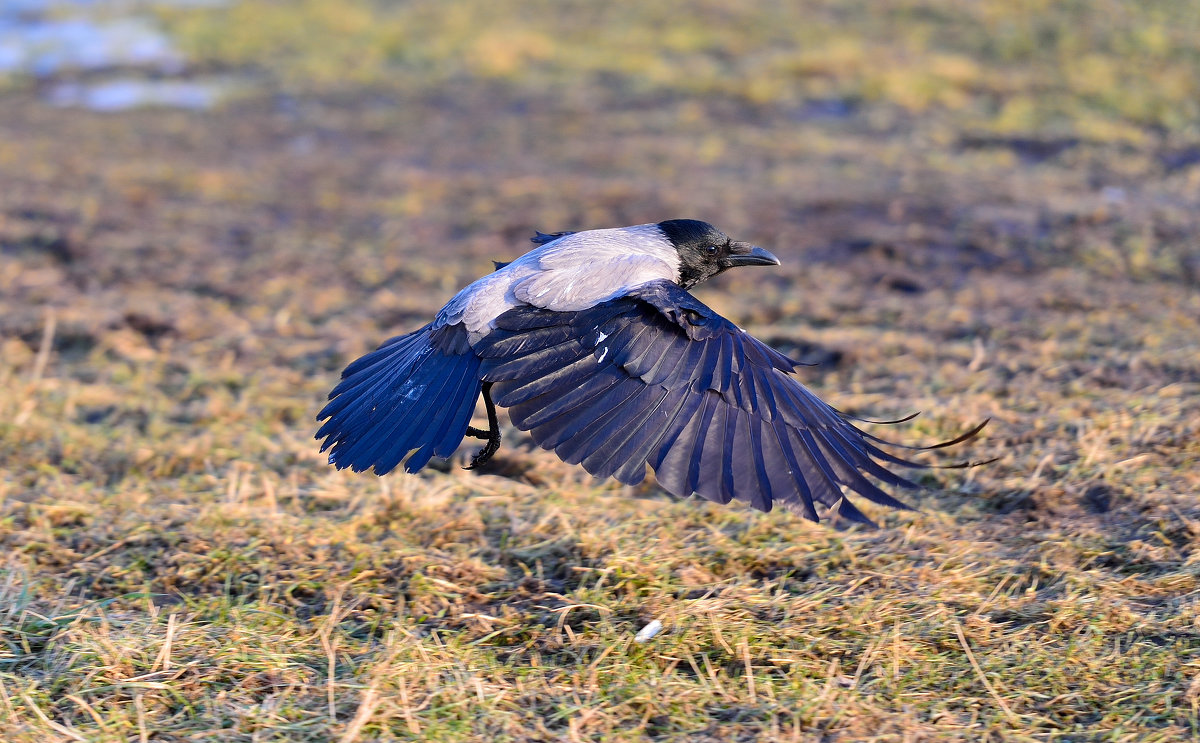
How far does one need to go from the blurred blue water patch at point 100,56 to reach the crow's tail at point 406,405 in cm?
912

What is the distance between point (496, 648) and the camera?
3.09 metres

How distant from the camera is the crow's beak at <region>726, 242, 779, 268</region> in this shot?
4.19m

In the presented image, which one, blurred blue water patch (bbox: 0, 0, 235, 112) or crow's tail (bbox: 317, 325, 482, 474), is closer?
crow's tail (bbox: 317, 325, 482, 474)

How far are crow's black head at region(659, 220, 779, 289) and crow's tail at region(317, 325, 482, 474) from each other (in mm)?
919

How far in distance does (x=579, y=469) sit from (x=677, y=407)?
129 centimetres

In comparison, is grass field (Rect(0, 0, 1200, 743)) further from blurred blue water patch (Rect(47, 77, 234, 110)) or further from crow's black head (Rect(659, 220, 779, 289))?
crow's black head (Rect(659, 220, 779, 289))

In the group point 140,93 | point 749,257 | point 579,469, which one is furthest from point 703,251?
point 140,93

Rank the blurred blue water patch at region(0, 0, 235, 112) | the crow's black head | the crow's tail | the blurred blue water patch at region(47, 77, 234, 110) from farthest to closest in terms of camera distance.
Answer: the blurred blue water patch at region(0, 0, 235, 112) → the blurred blue water patch at region(47, 77, 234, 110) → the crow's black head → the crow's tail

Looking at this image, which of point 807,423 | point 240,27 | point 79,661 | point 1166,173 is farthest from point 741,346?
point 240,27

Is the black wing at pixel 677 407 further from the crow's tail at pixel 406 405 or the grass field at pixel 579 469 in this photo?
Answer: the grass field at pixel 579 469

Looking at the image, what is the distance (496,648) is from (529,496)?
3.20 feet

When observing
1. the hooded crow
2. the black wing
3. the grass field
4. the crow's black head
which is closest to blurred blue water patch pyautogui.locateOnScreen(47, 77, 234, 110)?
the grass field

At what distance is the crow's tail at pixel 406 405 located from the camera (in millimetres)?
3227

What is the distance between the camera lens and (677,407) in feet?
10.2
